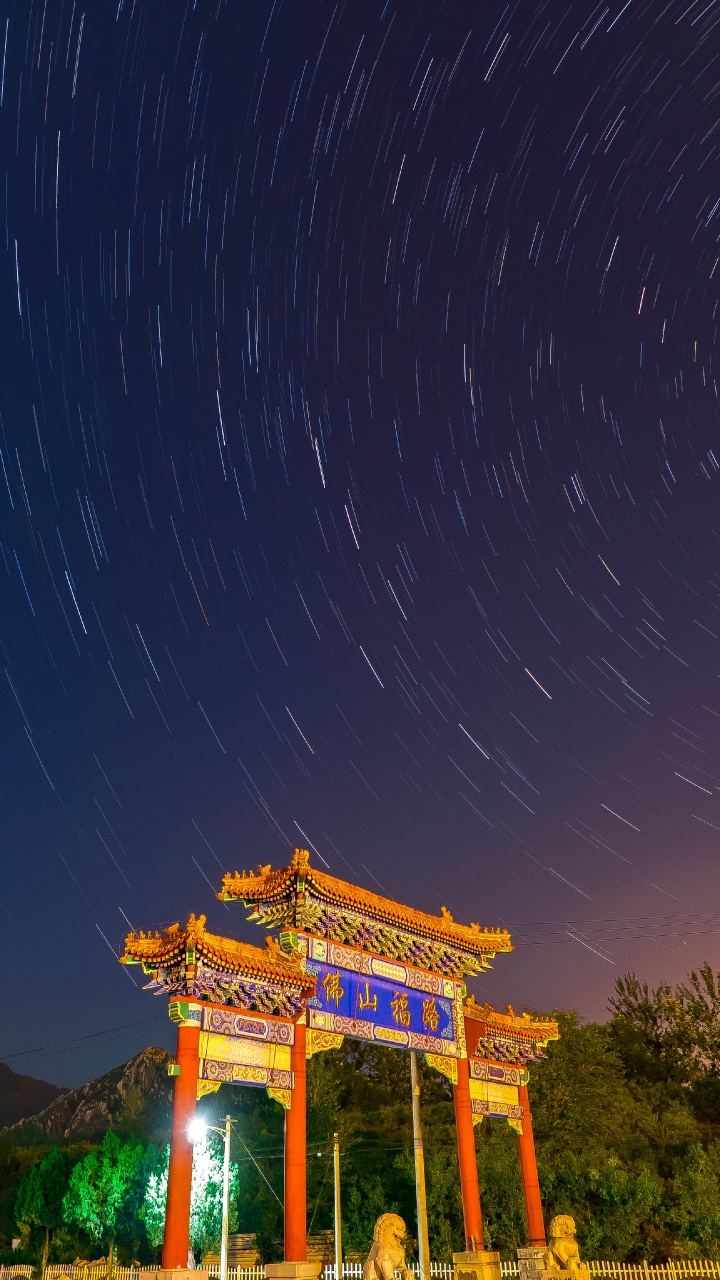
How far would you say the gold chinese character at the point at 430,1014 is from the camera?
22281 mm

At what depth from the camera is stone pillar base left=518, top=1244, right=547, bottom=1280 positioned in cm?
2167

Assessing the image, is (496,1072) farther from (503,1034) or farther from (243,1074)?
(243,1074)

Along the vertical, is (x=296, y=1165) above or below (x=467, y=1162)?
below

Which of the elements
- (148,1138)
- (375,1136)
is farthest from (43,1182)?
(375,1136)

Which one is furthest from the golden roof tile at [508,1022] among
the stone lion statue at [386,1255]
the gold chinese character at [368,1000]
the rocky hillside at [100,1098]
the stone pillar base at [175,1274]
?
the rocky hillside at [100,1098]

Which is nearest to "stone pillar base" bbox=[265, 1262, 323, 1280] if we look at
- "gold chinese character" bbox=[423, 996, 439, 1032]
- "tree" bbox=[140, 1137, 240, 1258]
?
"gold chinese character" bbox=[423, 996, 439, 1032]

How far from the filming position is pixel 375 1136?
116 ft

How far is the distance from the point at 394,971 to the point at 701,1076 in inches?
1055

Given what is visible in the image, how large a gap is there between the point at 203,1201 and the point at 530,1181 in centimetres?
1152

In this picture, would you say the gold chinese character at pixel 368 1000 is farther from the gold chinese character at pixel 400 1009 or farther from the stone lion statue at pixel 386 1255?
the stone lion statue at pixel 386 1255

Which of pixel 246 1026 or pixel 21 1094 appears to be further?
pixel 21 1094

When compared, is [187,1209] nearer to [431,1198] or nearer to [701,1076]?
[431,1198]

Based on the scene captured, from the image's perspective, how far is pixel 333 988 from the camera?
1958cm

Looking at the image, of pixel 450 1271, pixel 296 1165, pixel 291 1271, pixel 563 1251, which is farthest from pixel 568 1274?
pixel 450 1271
